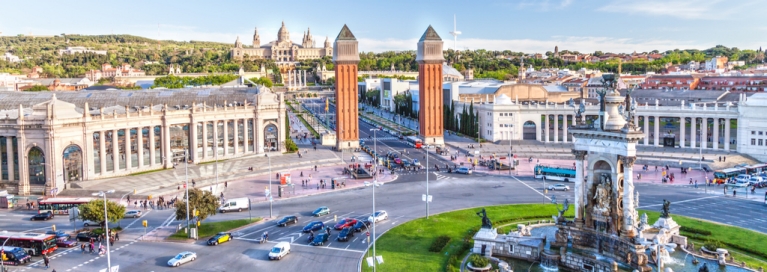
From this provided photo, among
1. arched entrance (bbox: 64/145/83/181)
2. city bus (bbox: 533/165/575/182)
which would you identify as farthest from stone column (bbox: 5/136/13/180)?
city bus (bbox: 533/165/575/182)

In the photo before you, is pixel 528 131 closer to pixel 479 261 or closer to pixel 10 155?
pixel 479 261

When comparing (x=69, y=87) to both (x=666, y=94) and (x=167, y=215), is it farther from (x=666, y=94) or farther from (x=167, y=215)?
(x=666, y=94)

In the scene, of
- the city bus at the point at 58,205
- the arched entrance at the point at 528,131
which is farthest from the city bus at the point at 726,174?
the city bus at the point at 58,205

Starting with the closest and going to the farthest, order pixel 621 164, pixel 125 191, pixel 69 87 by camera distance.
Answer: pixel 621 164 < pixel 125 191 < pixel 69 87

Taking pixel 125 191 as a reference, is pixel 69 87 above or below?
above

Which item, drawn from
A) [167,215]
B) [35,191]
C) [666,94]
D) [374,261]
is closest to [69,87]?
[35,191]

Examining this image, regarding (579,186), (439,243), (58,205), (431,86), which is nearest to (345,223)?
(439,243)

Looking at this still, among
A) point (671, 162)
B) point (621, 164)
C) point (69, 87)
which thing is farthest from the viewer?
point (69, 87)
